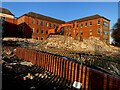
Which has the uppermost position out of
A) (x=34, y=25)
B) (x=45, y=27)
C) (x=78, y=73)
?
(x=34, y=25)

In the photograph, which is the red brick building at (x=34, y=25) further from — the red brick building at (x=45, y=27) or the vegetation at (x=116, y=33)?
the vegetation at (x=116, y=33)

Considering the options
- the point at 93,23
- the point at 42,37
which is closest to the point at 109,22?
the point at 93,23

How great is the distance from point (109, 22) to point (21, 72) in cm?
6298

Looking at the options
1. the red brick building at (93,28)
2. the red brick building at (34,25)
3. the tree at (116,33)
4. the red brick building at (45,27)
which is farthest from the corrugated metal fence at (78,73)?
the red brick building at (93,28)

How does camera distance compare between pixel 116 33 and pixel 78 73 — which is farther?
pixel 116 33

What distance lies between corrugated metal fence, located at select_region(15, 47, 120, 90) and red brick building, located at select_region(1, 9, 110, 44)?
4635 centimetres

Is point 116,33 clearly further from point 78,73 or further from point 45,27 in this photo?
point 78,73

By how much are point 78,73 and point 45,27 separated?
58.8 m

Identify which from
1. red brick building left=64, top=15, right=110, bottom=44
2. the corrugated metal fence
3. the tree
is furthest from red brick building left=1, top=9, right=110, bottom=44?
the corrugated metal fence

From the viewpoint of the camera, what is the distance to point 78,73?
8406 millimetres

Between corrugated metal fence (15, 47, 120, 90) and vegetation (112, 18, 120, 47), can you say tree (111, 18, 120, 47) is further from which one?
corrugated metal fence (15, 47, 120, 90)

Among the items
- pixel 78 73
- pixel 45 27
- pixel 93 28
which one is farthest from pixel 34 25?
pixel 78 73

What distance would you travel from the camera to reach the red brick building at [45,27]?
58609 millimetres

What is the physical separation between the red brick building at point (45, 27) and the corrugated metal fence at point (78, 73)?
46354mm
